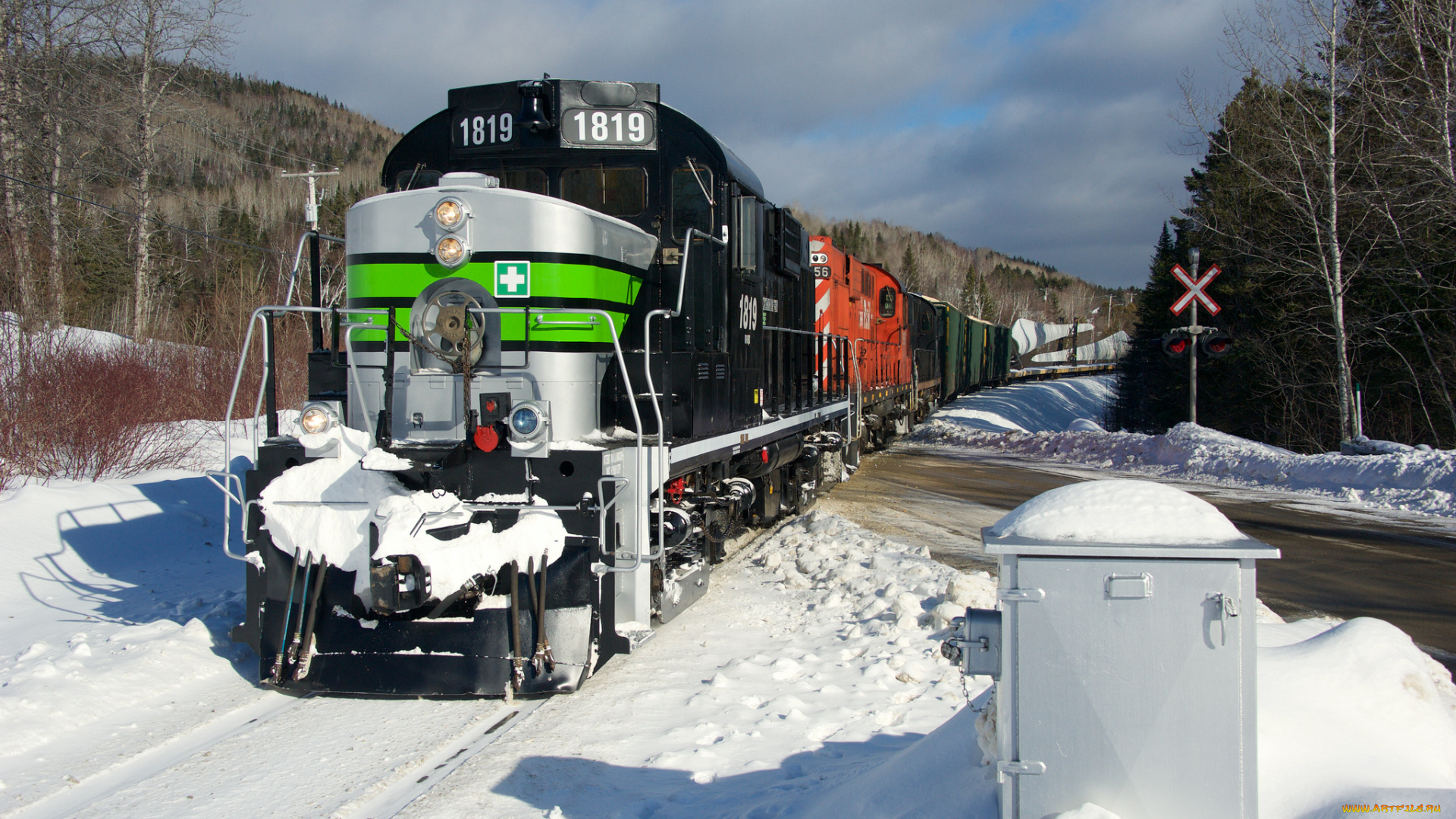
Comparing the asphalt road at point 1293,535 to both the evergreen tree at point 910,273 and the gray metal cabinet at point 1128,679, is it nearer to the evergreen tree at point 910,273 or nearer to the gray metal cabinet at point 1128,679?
the gray metal cabinet at point 1128,679

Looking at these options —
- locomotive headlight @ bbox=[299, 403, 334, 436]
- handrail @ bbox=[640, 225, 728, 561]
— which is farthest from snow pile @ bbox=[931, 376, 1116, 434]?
locomotive headlight @ bbox=[299, 403, 334, 436]

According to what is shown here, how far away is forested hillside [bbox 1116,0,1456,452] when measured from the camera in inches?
599

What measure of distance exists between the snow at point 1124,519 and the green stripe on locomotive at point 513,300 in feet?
11.0

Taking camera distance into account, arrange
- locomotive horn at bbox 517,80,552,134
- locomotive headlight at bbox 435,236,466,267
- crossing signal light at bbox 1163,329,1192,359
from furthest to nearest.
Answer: crossing signal light at bbox 1163,329,1192,359 < locomotive horn at bbox 517,80,552,134 < locomotive headlight at bbox 435,236,466,267

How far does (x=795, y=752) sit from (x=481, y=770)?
1.29 metres

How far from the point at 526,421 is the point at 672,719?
1615 millimetres

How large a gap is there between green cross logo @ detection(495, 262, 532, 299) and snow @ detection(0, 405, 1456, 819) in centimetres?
115

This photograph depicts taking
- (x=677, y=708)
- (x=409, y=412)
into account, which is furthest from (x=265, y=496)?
(x=677, y=708)

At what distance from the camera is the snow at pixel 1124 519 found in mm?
2236

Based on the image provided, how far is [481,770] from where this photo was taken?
12.2ft

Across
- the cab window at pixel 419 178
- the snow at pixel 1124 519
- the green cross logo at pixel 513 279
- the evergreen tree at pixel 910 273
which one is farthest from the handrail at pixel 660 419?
the evergreen tree at pixel 910 273

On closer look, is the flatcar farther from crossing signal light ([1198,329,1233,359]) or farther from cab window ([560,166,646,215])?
crossing signal light ([1198,329,1233,359])

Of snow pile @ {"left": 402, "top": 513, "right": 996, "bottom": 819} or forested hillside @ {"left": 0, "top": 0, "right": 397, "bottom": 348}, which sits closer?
snow pile @ {"left": 402, "top": 513, "right": 996, "bottom": 819}

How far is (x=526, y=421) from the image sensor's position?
4629 millimetres
